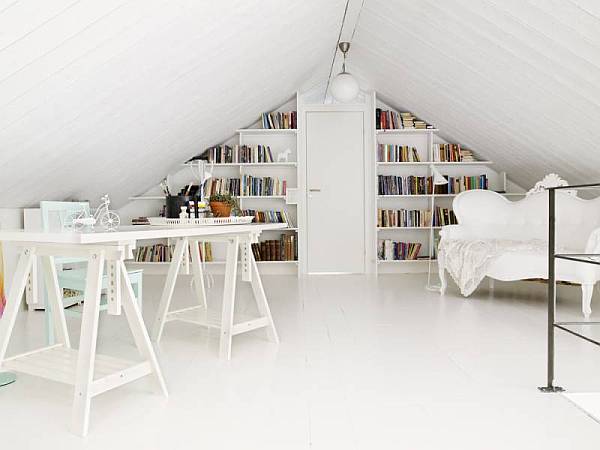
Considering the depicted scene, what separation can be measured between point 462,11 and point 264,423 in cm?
308

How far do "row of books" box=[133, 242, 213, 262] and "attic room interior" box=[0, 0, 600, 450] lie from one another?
50 millimetres

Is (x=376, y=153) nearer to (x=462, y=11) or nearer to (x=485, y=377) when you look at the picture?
(x=462, y=11)

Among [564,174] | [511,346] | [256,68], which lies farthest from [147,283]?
[564,174]

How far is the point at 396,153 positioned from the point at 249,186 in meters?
1.81

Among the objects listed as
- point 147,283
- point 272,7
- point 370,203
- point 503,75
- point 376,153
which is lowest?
point 147,283

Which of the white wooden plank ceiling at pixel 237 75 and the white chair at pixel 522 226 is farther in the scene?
the white chair at pixel 522 226

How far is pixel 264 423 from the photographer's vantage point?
2008mm

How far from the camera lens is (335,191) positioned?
648 cm

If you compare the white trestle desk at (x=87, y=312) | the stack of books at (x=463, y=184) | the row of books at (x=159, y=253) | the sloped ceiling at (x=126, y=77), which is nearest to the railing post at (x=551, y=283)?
the white trestle desk at (x=87, y=312)

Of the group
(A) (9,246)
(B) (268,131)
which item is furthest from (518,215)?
(A) (9,246)

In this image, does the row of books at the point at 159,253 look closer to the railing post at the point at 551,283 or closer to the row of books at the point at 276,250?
the row of books at the point at 276,250

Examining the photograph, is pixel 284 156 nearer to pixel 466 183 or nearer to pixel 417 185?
pixel 417 185

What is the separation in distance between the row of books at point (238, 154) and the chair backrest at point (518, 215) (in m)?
2.40

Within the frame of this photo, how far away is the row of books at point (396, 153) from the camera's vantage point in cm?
633
